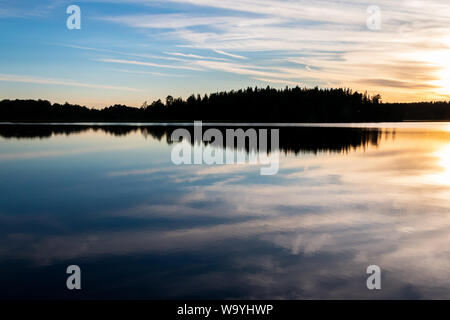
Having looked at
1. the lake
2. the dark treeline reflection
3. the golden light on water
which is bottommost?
the lake

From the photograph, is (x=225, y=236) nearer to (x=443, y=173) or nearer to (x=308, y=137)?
(x=443, y=173)

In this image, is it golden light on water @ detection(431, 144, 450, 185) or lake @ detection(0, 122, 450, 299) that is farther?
golden light on water @ detection(431, 144, 450, 185)

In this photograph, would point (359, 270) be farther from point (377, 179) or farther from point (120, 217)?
point (377, 179)

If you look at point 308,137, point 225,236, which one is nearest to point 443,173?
point 225,236

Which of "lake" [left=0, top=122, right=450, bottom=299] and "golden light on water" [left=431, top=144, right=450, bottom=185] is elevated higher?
"golden light on water" [left=431, top=144, right=450, bottom=185]

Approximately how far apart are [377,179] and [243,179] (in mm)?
8833

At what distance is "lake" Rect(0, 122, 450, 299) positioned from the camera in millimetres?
9305

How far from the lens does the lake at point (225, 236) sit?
30.5 feet

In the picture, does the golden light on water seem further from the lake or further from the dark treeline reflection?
the dark treeline reflection

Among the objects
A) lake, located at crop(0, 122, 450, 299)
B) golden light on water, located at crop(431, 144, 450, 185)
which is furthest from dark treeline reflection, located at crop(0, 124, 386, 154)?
lake, located at crop(0, 122, 450, 299)

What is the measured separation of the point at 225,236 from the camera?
13.1m

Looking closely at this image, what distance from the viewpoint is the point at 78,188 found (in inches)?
866

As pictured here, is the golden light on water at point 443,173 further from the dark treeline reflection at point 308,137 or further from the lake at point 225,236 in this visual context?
the dark treeline reflection at point 308,137
